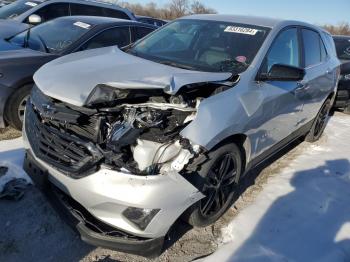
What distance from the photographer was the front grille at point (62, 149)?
101 inches

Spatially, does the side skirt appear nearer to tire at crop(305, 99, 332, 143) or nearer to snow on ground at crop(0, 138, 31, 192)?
tire at crop(305, 99, 332, 143)

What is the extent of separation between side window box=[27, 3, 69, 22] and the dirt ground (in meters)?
5.71

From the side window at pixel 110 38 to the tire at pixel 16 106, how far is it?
1070mm

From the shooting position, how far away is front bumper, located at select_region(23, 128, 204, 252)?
2484 mm

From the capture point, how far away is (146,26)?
6.61 metres

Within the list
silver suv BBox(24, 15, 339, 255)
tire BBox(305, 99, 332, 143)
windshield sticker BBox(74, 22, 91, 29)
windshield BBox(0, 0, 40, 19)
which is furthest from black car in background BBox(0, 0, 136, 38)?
tire BBox(305, 99, 332, 143)

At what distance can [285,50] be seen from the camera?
413cm

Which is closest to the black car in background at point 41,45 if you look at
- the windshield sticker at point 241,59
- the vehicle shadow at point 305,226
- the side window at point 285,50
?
the windshield sticker at point 241,59

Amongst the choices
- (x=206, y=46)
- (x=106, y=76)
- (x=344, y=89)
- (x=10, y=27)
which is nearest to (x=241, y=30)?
(x=206, y=46)

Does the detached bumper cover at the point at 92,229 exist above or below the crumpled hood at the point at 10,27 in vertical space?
above

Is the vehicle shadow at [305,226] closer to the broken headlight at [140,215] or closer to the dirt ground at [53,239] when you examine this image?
the dirt ground at [53,239]

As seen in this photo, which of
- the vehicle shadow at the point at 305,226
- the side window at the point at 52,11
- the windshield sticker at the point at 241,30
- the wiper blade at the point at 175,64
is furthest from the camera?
the side window at the point at 52,11

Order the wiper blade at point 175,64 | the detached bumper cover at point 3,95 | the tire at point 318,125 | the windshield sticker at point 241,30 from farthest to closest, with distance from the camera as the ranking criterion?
the tire at point 318,125
the detached bumper cover at point 3,95
the windshield sticker at point 241,30
the wiper blade at point 175,64

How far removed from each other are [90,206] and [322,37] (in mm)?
4323
